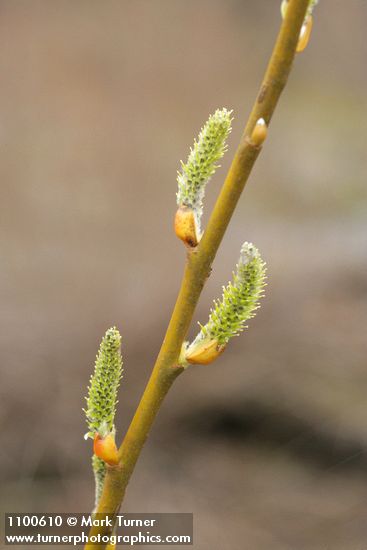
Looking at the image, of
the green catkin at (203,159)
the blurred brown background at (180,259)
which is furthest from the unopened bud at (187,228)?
the blurred brown background at (180,259)

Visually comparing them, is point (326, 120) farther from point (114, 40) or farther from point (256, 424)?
point (256, 424)

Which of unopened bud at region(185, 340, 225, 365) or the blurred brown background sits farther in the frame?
the blurred brown background

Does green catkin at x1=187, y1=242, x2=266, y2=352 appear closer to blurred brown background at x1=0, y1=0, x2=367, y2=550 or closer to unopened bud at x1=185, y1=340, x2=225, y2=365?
unopened bud at x1=185, y1=340, x2=225, y2=365

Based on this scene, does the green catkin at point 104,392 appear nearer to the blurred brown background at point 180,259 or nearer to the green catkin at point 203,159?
the green catkin at point 203,159

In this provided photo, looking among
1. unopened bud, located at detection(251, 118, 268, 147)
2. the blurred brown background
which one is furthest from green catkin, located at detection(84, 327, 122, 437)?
the blurred brown background

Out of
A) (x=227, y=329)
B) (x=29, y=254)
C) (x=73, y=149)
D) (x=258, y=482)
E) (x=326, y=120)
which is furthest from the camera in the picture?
(x=326, y=120)

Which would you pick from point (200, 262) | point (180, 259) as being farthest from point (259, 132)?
point (180, 259)

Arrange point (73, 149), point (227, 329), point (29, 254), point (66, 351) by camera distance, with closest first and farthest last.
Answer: point (227, 329) → point (66, 351) → point (29, 254) → point (73, 149)

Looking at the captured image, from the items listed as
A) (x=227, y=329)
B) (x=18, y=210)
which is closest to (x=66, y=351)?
(x=18, y=210)


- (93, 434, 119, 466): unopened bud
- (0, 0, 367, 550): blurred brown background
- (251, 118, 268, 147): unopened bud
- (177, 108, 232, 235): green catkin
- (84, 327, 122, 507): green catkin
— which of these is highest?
(0, 0, 367, 550): blurred brown background
